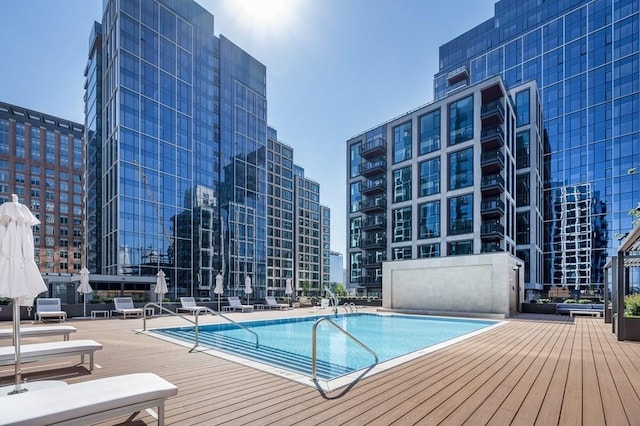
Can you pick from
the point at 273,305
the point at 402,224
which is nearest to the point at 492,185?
the point at 402,224

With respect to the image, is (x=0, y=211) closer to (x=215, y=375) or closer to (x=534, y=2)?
(x=215, y=375)

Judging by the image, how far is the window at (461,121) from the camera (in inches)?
1180

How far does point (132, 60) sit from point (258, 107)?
2447 cm

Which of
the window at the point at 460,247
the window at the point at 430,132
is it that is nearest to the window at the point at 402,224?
the window at the point at 460,247

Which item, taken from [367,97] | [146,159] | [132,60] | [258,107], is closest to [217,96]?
[258,107]

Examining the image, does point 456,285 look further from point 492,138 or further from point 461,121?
point 461,121

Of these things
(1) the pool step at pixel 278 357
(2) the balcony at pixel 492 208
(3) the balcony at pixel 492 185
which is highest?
(3) the balcony at pixel 492 185

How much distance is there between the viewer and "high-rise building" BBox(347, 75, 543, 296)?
Answer: 29.3 metres

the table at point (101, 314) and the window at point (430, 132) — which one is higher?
the window at point (430, 132)

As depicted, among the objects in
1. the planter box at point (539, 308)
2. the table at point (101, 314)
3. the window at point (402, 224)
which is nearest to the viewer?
the table at point (101, 314)

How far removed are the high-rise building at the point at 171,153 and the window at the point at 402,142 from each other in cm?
3006

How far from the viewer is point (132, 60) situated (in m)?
45.4

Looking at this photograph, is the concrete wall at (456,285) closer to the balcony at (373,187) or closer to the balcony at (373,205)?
the balcony at (373,205)

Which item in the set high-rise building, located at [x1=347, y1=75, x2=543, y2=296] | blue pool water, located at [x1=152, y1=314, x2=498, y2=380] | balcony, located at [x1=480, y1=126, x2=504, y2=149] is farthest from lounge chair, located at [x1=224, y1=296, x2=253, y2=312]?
balcony, located at [x1=480, y1=126, x2=504, y2=149]
